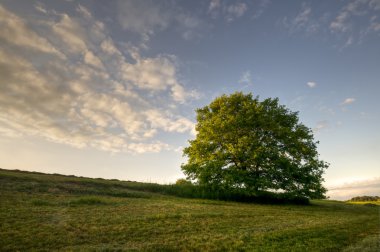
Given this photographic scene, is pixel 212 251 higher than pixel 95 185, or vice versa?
pixel 95 185

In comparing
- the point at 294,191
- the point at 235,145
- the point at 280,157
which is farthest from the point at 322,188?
the point at 235,145

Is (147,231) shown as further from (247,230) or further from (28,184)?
(28,184)

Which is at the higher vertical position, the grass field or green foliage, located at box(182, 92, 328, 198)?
green foliage, located at box(182, 92, 328, 198)

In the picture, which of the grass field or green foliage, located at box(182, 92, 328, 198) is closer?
the grass field

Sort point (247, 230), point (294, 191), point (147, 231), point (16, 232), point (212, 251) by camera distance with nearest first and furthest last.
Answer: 1. point (212, 251)
2. point (16, 232)
3. point (147, 231)
4. point (247, 230)
5. point (294, 191)

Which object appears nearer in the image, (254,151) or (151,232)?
(151,232)

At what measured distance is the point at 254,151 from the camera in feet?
116

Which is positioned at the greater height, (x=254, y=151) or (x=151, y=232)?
(x=254, y=151)

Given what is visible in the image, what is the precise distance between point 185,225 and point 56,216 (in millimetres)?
7941

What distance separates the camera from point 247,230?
53.9 ft

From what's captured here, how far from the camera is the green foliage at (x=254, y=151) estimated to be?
118ft

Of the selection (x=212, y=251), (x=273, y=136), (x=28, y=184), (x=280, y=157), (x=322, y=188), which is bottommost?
(x=212, y=251)

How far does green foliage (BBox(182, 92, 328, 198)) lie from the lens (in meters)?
35.9

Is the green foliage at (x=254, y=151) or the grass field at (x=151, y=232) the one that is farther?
the green foliage at (x=254, y=151)
